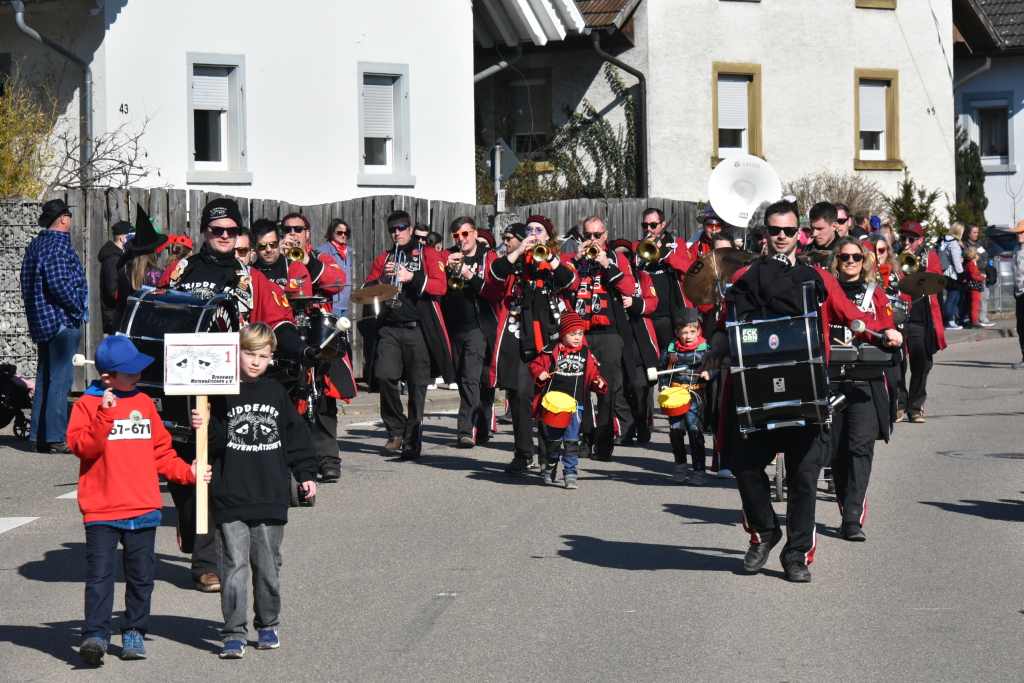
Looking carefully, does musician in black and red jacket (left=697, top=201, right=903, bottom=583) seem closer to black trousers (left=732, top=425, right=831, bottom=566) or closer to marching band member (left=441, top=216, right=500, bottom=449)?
black trousers (left=732, top=425, right=831, bottom=566)

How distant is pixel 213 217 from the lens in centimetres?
793

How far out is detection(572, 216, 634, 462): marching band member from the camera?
12211 mm

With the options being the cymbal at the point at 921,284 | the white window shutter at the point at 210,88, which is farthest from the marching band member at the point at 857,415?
the white window shutter at the point at 210,88

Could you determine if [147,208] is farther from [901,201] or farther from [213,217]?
[901,201]

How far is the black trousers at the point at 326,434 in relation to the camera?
10.9 meters

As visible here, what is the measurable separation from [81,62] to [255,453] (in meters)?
14.2

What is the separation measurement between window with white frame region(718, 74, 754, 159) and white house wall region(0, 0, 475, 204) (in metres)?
7.41

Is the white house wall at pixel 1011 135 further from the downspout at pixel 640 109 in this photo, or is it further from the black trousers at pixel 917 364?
the black trousers at pixel 917 364

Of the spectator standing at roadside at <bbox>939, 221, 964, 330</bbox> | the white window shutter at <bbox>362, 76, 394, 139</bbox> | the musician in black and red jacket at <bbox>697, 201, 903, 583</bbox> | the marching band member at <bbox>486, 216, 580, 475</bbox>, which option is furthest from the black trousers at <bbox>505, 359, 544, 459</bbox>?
the spectator standing at roadside at <bbox>939, 221, 964, 330</bbox>

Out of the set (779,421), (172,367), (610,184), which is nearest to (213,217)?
(172,367)

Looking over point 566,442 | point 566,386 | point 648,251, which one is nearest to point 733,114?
point 648,251

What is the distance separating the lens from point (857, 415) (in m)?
8.96

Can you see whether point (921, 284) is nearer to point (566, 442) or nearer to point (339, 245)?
point (566, 442)

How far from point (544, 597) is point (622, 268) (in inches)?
217
